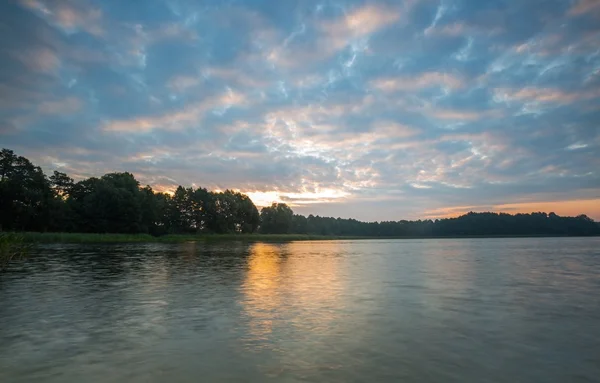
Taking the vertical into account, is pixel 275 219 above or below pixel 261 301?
above

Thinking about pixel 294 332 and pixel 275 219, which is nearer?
pixel 294 332

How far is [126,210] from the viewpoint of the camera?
106 meters

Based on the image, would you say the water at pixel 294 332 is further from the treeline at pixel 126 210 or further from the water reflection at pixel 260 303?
the treeline at pixel 126 210

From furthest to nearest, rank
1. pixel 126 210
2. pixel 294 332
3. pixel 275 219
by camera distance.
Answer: pixel 275 219, pixel 126 210, pixel 294 332

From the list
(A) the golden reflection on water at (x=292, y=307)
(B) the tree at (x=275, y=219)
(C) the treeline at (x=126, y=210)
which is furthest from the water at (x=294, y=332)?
(B) the tree at (x=275, y=219)

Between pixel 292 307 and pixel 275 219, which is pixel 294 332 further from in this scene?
pixel 275 219

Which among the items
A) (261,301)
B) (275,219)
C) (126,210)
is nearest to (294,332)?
(261,301)

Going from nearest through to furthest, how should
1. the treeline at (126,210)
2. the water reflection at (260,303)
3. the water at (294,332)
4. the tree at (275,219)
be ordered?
the water at (294,332)
the water reflection at (260,303)
the treeline at (126,210)
the tree at (275,219)

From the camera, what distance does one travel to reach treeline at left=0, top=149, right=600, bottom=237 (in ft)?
297

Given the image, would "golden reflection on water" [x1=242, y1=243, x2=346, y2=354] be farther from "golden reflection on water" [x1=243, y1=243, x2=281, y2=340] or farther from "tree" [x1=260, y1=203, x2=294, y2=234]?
"tree" [x1=260, y1=203, x2=294, y2=234]

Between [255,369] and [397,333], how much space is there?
17.7ft

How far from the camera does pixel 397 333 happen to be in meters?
11.8

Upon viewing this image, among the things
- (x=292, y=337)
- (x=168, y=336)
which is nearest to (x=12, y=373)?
(x=168, y=336)

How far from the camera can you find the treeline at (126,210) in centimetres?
9044
